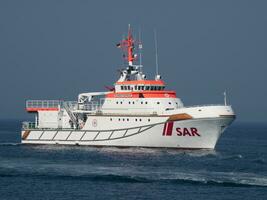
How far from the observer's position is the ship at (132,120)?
62438 millimetres

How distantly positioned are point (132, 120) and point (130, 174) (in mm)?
16775

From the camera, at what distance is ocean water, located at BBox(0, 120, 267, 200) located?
41406mm

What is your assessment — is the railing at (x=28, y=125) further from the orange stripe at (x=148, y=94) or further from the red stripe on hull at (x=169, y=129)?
the red stripe on hull at (x=169, y=129)

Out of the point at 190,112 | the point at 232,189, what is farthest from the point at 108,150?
the point at 232,189

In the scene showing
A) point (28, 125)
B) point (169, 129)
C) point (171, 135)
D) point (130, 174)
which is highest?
point (28, 125)

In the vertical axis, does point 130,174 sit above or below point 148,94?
below

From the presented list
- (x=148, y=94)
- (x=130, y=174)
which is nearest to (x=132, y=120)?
(x=148, y=94)

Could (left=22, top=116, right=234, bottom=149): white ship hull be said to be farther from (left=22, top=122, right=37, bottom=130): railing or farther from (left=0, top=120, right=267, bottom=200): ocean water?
(left=22, top=122, right=37, bottom=130): railing

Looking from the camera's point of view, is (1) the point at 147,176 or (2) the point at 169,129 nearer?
(1) the point at 147,176

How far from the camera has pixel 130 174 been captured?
47.7 m

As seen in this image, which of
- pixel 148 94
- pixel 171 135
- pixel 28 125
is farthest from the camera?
pixel 28 125

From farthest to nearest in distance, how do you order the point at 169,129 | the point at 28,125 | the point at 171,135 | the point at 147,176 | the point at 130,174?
the point at 28,125 < the point at 171,135 < the point at 169,129 < the point at 130,174 < the point at 147,176

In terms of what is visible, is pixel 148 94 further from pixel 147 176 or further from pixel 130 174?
pixel 147 176

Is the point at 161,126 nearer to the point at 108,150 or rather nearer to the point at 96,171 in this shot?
the point at 108,150
